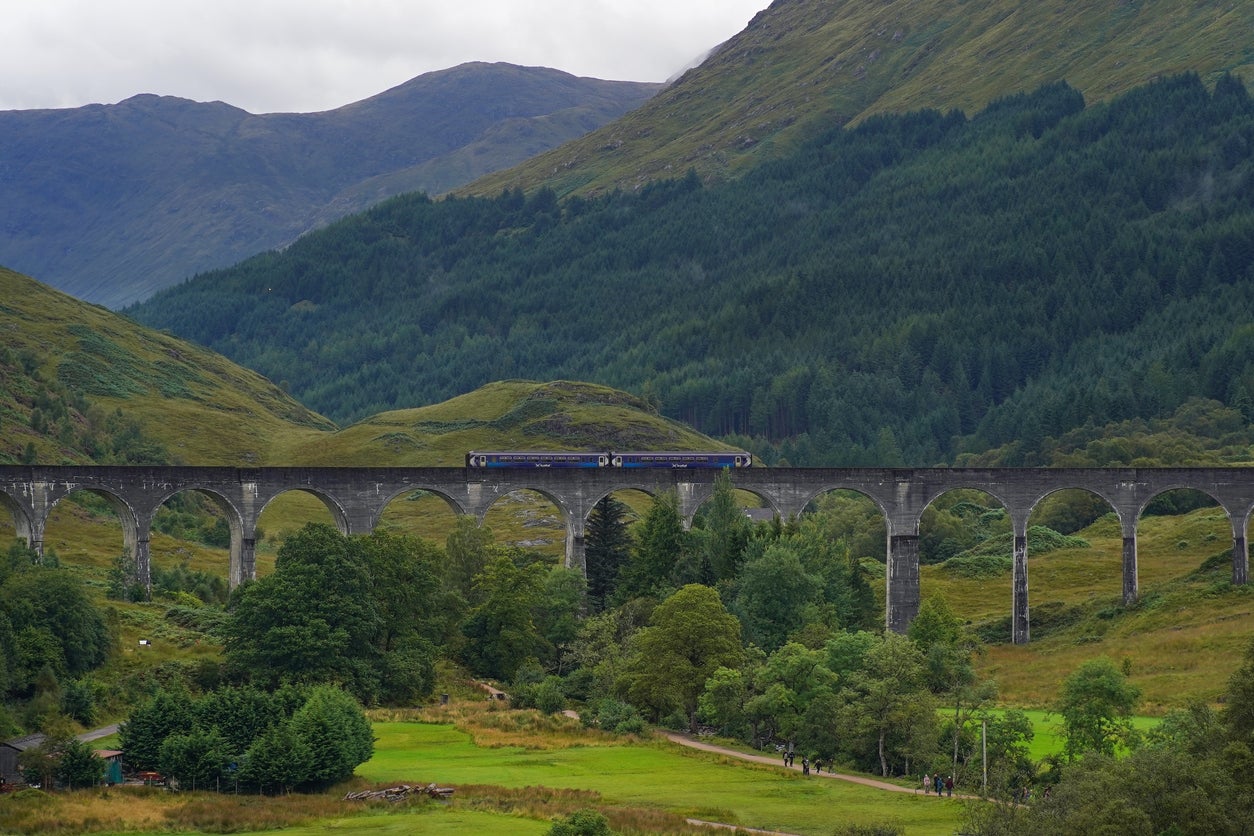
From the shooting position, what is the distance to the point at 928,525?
511 feet

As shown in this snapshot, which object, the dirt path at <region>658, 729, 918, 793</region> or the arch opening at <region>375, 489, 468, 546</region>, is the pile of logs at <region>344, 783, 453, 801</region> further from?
the arch opening at <region>375, 489, 468, 546</region>

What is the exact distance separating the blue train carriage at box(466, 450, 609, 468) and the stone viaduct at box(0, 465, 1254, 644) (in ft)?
2.53

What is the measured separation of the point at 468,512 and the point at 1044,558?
55060 mm

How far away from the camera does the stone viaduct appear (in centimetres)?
11156

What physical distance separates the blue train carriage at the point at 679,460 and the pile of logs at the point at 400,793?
53.8 meters

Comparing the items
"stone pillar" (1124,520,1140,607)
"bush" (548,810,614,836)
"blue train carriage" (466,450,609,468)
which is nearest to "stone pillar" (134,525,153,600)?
"blue train carriage" (466,450,609,468)

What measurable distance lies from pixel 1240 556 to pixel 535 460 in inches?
1998

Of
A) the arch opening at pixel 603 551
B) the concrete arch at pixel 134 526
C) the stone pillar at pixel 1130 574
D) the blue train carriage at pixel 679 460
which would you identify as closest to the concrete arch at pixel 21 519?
the concrete arch at pixel 134 526

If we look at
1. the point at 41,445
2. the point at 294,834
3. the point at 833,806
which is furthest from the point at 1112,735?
the point at 41,445

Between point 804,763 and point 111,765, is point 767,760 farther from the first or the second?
point 111,765

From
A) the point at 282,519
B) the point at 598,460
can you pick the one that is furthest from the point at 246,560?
the point at 282,519

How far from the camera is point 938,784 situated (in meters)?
69.8

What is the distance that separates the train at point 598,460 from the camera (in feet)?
390

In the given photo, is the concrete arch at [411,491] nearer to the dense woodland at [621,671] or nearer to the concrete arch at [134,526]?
the dense woodland at [621,671]
